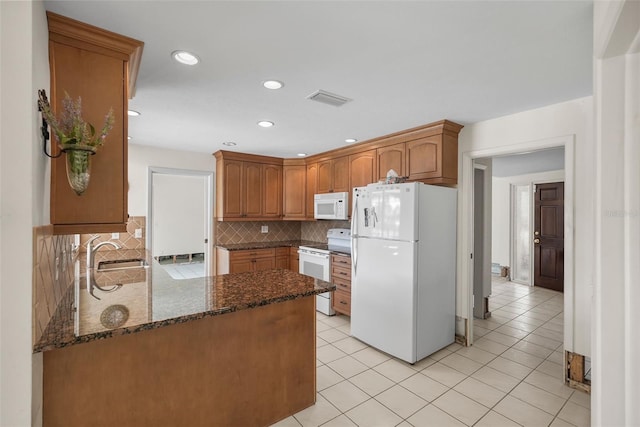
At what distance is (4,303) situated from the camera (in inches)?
39.9

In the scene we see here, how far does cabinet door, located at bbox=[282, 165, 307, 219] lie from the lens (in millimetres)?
5016

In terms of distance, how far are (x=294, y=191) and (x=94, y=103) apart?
3.59 metres

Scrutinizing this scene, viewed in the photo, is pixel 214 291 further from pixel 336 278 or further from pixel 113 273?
pixel 336 278

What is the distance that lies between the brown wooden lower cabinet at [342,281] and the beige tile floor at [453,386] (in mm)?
332

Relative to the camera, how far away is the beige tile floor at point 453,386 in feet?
6.79

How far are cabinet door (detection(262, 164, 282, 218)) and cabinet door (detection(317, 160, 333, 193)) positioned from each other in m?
0.77


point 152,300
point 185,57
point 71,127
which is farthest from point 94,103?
point 152,300

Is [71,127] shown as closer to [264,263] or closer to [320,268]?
[320,268]

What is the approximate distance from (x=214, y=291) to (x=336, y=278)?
238cm

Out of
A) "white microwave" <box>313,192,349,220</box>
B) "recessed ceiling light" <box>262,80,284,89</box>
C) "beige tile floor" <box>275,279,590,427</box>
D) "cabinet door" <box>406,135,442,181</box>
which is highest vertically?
"recessed ceiling light" <box>262,80,284,89</box>

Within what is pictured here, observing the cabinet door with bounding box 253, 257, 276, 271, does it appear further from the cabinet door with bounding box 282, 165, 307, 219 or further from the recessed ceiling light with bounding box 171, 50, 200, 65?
the recessed ceiling light with bounding box 171, 50, 200, 65

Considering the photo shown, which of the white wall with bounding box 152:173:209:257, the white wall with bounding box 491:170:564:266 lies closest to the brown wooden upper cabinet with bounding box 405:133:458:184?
the white wall with bounding box 491:170:564:266

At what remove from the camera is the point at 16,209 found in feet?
3.40

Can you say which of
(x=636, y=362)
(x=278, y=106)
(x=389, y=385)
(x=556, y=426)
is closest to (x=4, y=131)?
(x=278, y=106)
